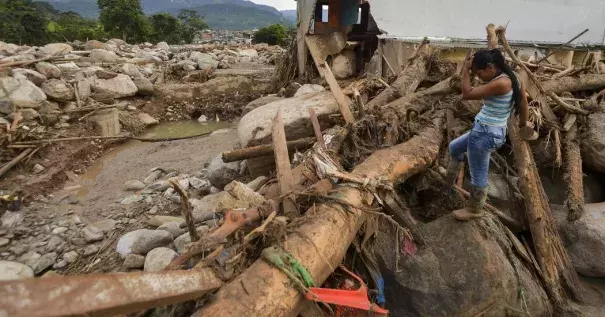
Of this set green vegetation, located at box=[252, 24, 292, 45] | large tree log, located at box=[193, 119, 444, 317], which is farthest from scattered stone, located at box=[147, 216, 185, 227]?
green vegetation, located at box=[252, 24, 292, 45]

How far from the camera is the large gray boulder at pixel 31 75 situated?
294 inches

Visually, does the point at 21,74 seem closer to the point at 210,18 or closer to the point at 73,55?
the point at 73,55

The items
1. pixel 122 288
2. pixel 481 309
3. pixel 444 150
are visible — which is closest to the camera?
pixel 122 288

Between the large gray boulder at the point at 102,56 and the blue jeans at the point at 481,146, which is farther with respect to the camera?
the large gray boulder at the point at 102,56

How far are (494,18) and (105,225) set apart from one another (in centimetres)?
951

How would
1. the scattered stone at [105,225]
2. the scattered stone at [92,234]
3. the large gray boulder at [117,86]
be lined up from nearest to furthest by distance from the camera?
the scattered stone at [92,234] → the scattered stone at [105,225] → the large gray boulder at [117,86]

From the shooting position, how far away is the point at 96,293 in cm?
141

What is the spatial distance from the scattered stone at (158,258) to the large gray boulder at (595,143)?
15.4 feet

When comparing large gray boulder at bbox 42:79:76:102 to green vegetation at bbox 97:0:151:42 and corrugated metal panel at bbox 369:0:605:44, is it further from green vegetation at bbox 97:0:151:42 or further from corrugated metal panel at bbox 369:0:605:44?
green vegetation at bbox 97:0:151:42

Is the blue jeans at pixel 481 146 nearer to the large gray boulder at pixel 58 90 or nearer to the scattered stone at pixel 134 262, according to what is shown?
the scattered stone at pixel 134 262

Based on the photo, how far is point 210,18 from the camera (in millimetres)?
136750

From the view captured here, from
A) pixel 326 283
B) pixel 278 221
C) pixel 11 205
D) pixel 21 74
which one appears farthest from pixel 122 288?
pixel 21 74

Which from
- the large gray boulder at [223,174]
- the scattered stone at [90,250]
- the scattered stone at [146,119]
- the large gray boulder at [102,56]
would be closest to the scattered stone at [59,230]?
the scattered stone at [90,250]

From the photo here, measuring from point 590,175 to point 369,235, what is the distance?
11.1 ft
